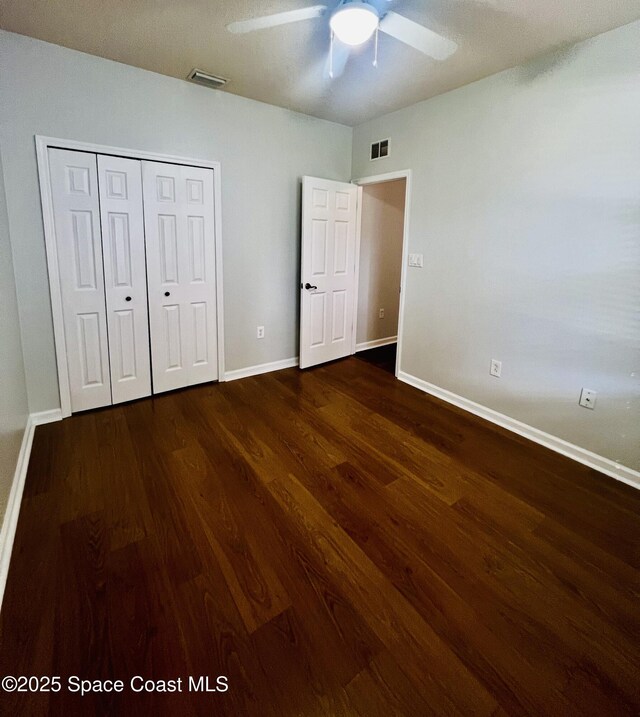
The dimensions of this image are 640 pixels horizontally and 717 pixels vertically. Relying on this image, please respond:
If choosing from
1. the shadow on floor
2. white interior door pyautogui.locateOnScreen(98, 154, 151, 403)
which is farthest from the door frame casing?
white interior door pyautogui.locateOnScreen(98, 154, 151, 403)

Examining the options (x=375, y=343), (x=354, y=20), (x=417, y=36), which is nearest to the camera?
(x=354, y=20)

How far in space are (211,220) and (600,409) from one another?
3.25m

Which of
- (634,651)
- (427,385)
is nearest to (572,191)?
(427,385)

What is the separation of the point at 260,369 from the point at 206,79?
2.50 metres

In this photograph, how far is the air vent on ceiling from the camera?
283 cm

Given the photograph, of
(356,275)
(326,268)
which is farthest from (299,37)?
(356,275)

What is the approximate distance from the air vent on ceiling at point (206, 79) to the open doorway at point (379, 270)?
5.95ft

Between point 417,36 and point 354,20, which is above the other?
point 417,36

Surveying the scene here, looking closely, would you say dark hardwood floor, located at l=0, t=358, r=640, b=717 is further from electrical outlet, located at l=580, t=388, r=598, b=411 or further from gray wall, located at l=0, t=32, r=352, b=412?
gray wall, located at l=0, t=32, r=352, b=412

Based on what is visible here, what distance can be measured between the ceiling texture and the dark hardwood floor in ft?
8.27

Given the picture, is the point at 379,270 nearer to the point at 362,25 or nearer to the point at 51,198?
the point at 362,25

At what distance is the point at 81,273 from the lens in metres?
2.80

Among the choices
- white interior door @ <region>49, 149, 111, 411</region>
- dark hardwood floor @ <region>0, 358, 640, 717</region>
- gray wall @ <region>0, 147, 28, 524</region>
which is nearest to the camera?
dark hardwood floor @ <region>0, 358, 640, 717</region>

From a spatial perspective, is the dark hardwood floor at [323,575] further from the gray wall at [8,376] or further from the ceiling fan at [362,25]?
the ceiling fan at [362,25]
